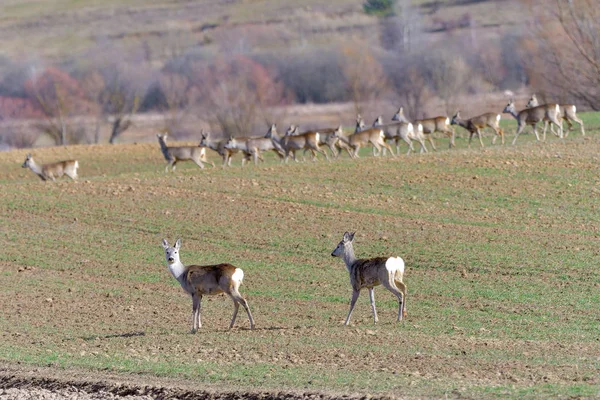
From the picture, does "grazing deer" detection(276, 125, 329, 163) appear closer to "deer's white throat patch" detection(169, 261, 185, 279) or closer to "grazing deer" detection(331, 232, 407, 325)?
"grazing deer" detection(331, 232, 407, 325)

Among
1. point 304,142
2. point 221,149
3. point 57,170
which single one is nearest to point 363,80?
point 221,149

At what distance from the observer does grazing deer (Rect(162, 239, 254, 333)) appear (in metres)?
16.4

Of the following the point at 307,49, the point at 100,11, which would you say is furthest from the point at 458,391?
the point at 100,11

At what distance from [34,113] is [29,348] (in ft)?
183

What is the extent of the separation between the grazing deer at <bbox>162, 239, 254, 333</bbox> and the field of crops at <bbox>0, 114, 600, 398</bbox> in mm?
481

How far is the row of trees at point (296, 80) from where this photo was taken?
5375cm

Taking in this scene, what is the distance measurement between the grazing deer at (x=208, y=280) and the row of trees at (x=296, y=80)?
114 ft

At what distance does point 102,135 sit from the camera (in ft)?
231

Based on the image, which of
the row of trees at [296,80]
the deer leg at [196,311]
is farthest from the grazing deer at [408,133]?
the deer leg at [196,311]

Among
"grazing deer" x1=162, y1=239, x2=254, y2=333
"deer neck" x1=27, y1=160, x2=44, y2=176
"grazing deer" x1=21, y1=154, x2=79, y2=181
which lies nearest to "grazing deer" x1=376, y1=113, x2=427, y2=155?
"grazing deer" x1=21, y1=154, x2=79, y2=181

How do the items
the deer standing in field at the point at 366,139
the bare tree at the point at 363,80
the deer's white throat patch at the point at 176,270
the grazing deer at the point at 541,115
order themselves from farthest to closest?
the bare tree at the point at 363,80 → the grazing deer at the point at 541,115 → the deer standing in field at the point at 366,139 → the deer's white throat patch at the point at 176,270

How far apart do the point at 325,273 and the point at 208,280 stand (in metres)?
5.52

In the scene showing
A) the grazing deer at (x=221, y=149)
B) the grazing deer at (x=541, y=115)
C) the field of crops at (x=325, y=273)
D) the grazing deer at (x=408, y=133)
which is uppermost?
the grazing deer at (x=541, y=115)

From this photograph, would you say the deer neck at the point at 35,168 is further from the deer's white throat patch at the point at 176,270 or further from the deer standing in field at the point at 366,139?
the deer's white throat patch at the point at 176,270
